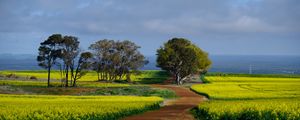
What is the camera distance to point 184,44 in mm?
104500

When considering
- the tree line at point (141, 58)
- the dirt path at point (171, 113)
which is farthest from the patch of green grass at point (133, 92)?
the tree line at point (141, 58)

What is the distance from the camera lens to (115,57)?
341 ft

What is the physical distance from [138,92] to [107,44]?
38478mm

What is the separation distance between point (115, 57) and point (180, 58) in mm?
13942

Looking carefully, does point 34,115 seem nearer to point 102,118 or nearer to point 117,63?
point 102,118

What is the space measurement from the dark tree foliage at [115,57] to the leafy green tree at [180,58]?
5.61 m

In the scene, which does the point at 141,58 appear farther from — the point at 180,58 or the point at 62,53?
the point at 62,53

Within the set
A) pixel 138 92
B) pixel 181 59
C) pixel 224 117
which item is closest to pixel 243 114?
pixel 224 117

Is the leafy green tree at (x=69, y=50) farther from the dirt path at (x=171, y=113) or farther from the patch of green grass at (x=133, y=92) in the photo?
the dirt path at (x=171, y=113)

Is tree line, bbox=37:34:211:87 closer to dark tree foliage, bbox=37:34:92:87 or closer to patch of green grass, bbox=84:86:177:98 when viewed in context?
dark tree foliage, bbox=37:34:92:87

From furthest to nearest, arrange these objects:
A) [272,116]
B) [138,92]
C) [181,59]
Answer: [181,59] → [138,92] → [272,116]

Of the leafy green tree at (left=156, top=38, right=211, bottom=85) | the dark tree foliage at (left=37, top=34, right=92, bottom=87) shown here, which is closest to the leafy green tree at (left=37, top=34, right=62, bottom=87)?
the dark tree foliage at (left=37, top=34, right=92, bottom=87)

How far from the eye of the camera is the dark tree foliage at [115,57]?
104 m

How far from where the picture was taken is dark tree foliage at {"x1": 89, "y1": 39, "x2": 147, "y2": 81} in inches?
4082
